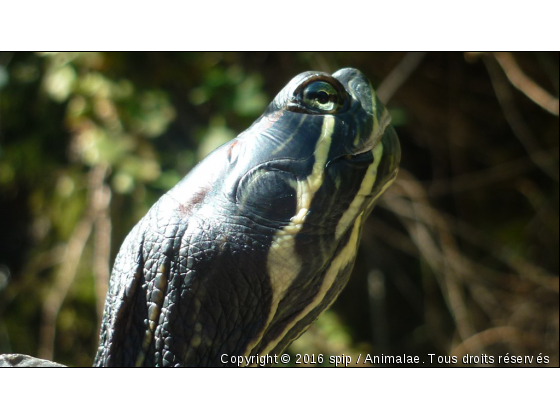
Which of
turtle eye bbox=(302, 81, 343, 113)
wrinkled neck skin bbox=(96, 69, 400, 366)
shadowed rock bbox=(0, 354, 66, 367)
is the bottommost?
shadowed rock bbox=(0, 354, 66, 367)

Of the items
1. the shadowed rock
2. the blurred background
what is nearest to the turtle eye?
the shadowed rock

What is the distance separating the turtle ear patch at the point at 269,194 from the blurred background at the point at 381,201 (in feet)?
4.14

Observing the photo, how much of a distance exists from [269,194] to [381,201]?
1936 mm

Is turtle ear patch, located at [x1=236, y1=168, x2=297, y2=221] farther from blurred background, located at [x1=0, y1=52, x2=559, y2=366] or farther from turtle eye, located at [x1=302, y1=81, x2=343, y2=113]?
blurred background, located at [x1=0, y1=52, x2=559, y2=366]

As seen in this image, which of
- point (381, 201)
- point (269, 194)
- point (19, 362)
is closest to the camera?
point (269, 194)

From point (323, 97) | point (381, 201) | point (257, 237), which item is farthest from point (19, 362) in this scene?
point (381, 201)

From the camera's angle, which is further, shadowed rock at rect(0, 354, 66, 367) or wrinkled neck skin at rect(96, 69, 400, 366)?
shadowed rock at rect(0, 354, 66, 367)

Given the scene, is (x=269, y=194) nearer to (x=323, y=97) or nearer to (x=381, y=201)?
(x=323, y=97)

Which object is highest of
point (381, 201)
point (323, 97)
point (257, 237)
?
point (323, 97)

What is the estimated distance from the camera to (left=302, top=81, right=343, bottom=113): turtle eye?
777 millimetres

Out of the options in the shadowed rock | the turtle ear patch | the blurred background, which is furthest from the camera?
the blurred background

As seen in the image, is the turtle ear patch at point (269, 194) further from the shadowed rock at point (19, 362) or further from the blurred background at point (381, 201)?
the blurred background at point (381, 201)

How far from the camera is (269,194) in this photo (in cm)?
76

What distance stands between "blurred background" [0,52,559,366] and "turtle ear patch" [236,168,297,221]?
1261 millimetres
